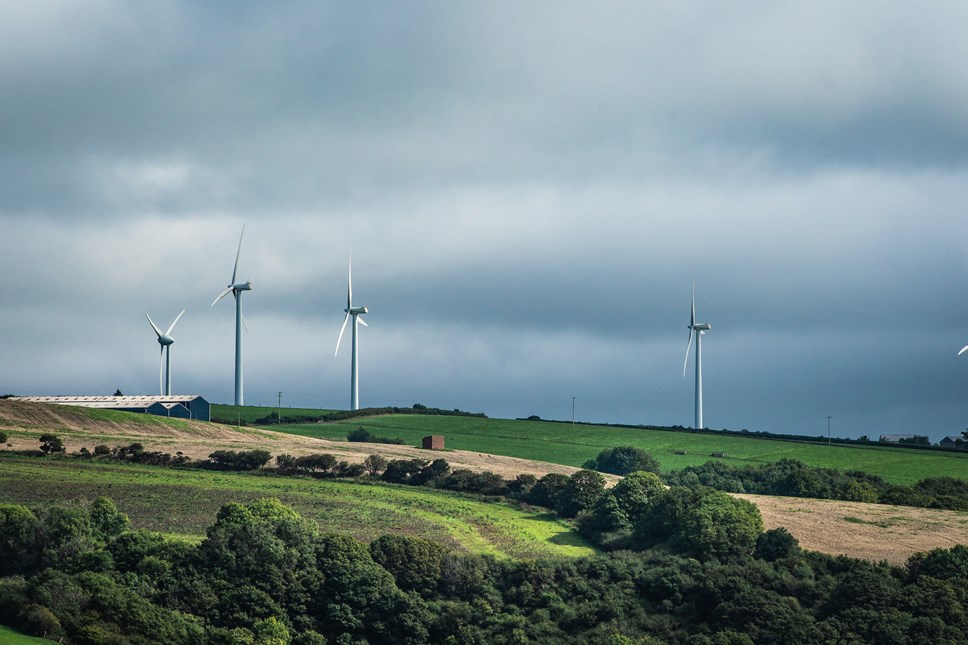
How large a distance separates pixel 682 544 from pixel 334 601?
108 ft

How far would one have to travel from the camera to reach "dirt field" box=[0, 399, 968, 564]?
361ft

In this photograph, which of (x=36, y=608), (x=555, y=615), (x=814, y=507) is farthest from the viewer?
(x=814, y=507)

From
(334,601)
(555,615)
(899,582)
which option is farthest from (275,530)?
(899,582)

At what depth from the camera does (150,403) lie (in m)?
187

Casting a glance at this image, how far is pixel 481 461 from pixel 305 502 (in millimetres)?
39786

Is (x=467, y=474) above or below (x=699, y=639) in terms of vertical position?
above

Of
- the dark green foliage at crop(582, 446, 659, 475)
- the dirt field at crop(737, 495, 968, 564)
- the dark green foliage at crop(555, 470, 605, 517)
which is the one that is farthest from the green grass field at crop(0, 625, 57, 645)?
the dark green foliage at crop(582, 446, 659, 475)

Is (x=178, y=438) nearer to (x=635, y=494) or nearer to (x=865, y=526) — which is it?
(x=635, y=494)

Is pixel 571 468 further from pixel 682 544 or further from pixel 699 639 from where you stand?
pixel 699 639

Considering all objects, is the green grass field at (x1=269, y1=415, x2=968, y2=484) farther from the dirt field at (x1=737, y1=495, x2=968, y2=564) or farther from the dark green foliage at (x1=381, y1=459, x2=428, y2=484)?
the dark green foliage at (x1=381, y1=459, x2=428, y2=484)

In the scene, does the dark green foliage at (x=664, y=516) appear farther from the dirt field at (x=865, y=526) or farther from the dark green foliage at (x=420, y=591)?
the dark green foliage at (x=420, y=591)

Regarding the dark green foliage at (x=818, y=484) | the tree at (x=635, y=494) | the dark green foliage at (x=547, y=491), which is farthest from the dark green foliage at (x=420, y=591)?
the dark green foliage at (x=818, y=484)

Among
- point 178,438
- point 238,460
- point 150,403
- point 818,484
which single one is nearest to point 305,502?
point 238,460

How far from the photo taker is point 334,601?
88.1 meters
